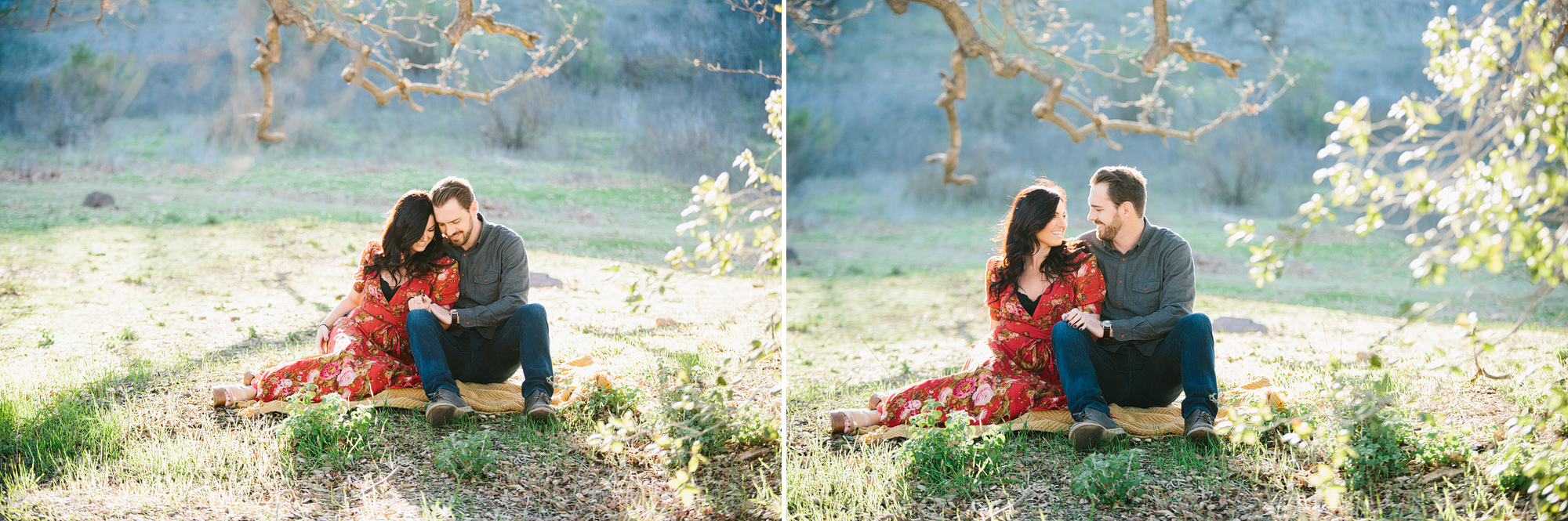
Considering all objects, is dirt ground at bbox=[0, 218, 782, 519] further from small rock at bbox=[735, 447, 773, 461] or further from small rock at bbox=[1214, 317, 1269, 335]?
small rock at bbox=[1214, 317, 1269, 335]

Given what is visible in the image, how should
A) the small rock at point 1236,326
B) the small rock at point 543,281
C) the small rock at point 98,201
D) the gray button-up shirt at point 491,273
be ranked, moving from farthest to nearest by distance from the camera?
the small rock at point 98,201 < the small rock at point 543,281 < the small rock at point 1236,326 < the gray button-up shirt at point 491,273

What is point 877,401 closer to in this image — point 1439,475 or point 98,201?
Result: point 1439,475

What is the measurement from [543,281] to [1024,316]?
3.84 m

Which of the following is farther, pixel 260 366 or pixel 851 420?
pixel 260 366

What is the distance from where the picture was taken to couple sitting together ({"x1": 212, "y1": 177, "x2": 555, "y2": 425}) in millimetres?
3201

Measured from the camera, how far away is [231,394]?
332 centimetres

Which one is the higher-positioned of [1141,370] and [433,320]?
[433,320]

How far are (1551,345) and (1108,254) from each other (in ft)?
8.07

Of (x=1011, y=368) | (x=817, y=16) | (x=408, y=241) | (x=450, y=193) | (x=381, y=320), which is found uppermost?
(x=817, y=16)

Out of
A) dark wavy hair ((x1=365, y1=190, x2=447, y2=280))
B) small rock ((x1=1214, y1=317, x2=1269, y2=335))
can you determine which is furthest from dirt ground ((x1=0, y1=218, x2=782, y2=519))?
small rock ((x1=1214, y1=317, x2=1269, y2=335))

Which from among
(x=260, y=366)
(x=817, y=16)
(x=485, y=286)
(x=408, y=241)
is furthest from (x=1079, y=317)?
(x=817, y=16)

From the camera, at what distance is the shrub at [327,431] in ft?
9.71

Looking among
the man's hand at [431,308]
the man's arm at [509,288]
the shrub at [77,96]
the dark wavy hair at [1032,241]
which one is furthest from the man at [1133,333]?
the shrub at [77,96]

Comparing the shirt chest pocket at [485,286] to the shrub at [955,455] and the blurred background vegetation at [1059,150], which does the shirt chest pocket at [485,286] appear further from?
the blurred background vegetation at [1059,150]
